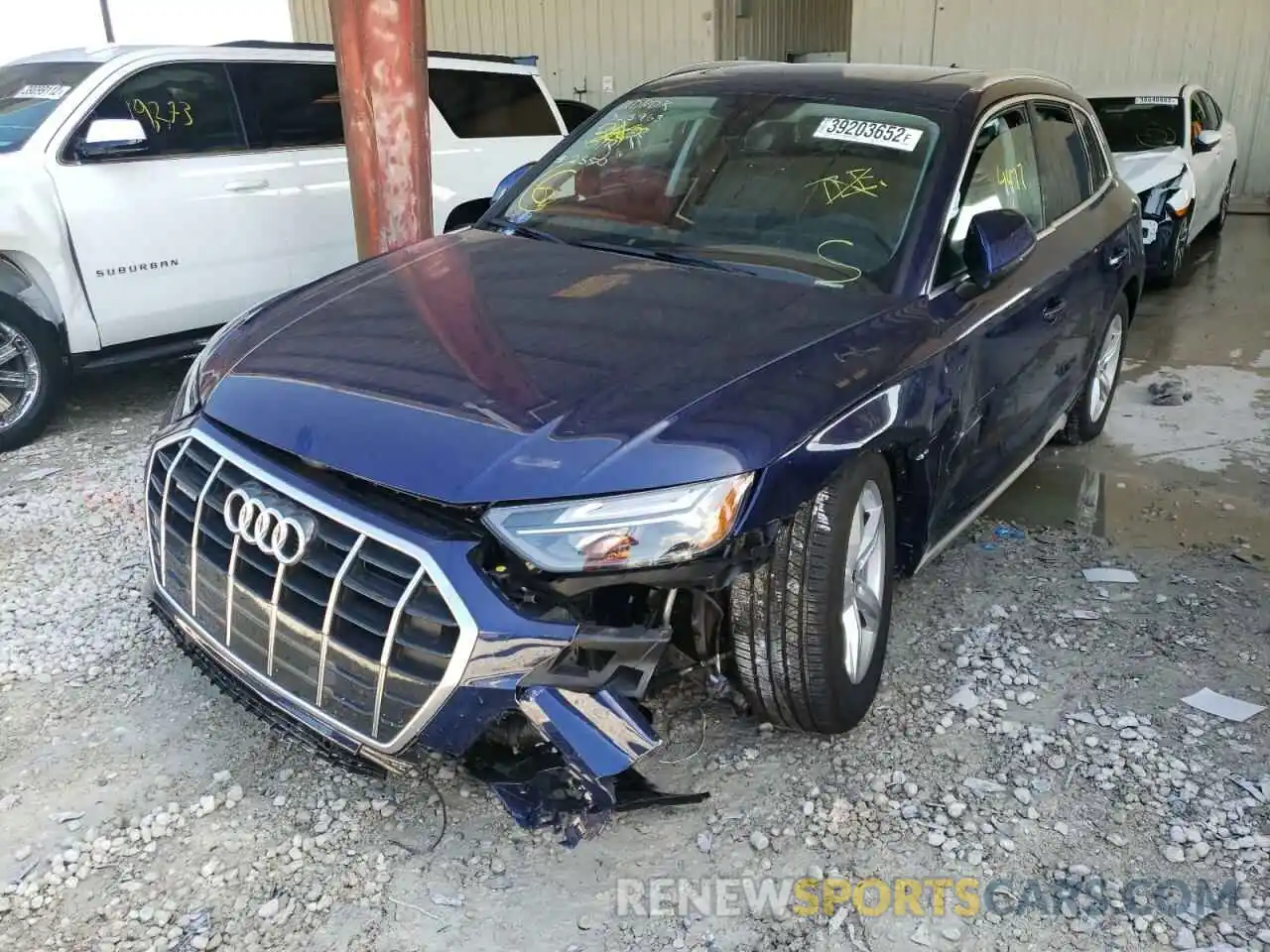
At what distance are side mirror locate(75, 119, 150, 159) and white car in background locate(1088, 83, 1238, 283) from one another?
664cm

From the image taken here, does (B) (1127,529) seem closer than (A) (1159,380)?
Yes

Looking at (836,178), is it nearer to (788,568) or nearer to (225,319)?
(788,568)

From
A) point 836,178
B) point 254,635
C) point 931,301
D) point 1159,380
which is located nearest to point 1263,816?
point 931,301

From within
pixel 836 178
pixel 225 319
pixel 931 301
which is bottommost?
pixel 225 319

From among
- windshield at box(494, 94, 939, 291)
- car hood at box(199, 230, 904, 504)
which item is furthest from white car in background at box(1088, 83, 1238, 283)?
car hood at box(199, 230, 904, 504)

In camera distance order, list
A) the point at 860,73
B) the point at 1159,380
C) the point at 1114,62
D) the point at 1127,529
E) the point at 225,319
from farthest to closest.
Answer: the point at 1114,62
the point at 1159,380
the point at 225,319
the point at 1127,529
the point at 860,73

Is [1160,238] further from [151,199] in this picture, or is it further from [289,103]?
[151,199]

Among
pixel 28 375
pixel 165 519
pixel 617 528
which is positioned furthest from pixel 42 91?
pixel 617 528

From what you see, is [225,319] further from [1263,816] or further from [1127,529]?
[1263,816]

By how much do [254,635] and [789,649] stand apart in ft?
4.09

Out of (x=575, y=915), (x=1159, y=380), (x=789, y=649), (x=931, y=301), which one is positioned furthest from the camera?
(x=1159, y=380)

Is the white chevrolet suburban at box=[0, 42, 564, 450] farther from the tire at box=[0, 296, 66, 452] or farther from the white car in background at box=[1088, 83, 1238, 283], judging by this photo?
the white car in background at box=[1088, 83, 1238, 283]

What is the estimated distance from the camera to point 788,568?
2545mm

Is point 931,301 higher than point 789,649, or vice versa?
point 931,301
